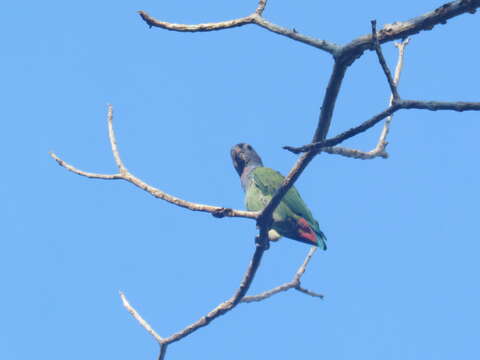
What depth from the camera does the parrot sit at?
8.42 metres

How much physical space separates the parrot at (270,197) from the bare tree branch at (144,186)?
1.94 metres

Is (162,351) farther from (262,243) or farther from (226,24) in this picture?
(226,24)

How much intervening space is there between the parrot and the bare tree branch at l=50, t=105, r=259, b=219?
6.36 feet

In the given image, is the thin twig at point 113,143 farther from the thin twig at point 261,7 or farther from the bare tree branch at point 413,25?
the bare tree branch at point 413,25

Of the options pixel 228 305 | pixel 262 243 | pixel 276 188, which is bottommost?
pixel 228 305

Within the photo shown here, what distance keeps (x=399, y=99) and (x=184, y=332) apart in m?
3.80

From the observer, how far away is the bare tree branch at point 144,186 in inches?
246

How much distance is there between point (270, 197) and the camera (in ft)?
29.8

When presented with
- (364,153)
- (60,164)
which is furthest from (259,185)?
(60,164)

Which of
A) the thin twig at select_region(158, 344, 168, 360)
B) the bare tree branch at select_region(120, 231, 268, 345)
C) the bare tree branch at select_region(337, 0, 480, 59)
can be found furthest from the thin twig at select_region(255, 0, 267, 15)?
the thin twig at select_region(158, 344, 168, 360)

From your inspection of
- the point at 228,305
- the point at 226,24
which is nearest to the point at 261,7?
the point at 226,24

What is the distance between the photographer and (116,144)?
695cm

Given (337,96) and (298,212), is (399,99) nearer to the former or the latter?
(337,96)

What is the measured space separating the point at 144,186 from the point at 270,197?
2.84 m
